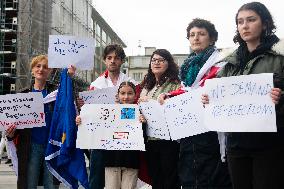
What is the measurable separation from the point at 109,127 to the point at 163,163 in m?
0.71

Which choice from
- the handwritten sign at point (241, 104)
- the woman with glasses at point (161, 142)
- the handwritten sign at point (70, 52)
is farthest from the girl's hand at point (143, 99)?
the handwritten sign at point (241, 104)

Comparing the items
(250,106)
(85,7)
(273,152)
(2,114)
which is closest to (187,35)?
(250,106)

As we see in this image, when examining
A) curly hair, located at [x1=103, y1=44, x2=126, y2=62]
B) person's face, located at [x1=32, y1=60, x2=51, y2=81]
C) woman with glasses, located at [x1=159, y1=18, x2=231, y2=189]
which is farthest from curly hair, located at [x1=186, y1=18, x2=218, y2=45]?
person's face, located at [x1=32, y1=60, x2=51, y2=81]

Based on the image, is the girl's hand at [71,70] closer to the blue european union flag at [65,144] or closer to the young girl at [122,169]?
the blue european union flag at [65,144]

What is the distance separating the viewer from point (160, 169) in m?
4.13

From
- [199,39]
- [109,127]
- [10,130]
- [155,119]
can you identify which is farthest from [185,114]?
[10,130]

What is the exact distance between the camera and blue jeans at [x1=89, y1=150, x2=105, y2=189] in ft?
14.5

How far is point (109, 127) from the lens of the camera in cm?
445

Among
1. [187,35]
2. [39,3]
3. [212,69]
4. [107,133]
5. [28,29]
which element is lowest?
[107,133]

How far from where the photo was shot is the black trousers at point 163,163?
4.04 meters

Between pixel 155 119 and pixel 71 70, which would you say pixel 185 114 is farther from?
pixel 71 70

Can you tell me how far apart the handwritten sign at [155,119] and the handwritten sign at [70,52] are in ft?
2.72

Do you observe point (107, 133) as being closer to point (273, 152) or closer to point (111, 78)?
point (111, 78)

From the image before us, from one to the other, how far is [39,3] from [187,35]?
81.8ft
